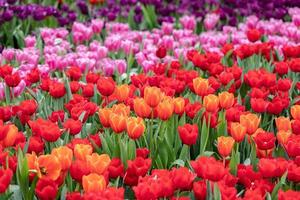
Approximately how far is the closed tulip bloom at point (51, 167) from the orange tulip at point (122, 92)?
1.12 metres

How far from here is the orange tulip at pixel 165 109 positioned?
3.04m

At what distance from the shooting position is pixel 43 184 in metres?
2.26

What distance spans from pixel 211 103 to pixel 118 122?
56 cm

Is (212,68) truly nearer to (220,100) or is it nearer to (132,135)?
(220,100)

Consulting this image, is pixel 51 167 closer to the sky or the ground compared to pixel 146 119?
closer to the sky

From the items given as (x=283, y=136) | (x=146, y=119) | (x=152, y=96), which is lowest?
(x=146, y=119)

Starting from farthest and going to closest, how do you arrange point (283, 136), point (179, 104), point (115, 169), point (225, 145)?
point (179, 104)
point (283, 136)
point (225, 145)
point (115, 169)

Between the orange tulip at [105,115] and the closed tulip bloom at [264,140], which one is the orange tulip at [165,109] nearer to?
the orange tulip at [105,115]

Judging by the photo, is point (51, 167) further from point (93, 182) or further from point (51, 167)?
point (93, 182)

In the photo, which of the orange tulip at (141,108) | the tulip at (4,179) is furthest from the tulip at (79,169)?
the orange tulip at (141,108)

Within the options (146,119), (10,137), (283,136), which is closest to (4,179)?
(10,137)

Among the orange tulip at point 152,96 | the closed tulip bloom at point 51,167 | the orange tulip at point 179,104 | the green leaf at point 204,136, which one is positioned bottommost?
the green leaf at point 204,136

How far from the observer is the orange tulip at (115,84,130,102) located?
3502mm

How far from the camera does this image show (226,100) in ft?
10.8
